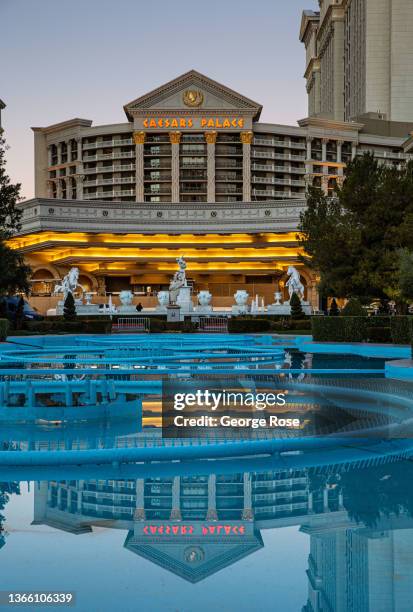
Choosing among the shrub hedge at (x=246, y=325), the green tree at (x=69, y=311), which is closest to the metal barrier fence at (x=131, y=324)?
the green tree at (x=69, y=311)

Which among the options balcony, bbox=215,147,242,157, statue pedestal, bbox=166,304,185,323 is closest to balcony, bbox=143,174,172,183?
balcony, bbox=215,147,242,157

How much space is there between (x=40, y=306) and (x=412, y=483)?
5270 centimetres

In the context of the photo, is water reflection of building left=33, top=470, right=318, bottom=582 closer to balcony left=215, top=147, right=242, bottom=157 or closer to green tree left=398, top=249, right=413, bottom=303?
green tree left=398, top=249, right=413, bottom=303

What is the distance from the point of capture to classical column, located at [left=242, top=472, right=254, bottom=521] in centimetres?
633

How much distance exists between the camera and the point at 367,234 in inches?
1280

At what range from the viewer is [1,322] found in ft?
105

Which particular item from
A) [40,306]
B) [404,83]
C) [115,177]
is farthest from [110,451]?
[404,83]

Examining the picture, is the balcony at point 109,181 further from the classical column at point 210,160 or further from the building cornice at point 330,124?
the building cornice at point 330,124

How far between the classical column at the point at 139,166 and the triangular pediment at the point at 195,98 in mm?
2887

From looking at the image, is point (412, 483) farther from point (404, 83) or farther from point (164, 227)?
point (404, 83)

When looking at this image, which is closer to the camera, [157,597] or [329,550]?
[157,597]

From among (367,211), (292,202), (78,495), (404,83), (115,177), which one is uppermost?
(404,83)

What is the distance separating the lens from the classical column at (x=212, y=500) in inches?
247

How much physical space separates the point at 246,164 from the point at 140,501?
87.1 metres
